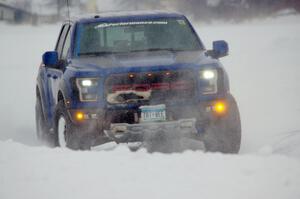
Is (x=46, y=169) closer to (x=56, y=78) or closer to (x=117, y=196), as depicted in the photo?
(x=117, y=196)

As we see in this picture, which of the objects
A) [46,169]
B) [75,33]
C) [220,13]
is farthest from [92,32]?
[220,13]

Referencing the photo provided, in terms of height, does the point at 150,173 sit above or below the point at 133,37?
below

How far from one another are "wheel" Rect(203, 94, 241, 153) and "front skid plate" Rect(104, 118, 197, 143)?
0.24m

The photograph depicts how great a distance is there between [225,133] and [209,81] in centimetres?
55

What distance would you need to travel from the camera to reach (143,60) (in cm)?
799

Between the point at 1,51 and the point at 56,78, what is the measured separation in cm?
2954

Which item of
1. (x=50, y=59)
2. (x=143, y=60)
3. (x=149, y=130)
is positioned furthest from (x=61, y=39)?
(x=149, y=130)

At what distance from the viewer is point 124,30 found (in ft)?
29.0

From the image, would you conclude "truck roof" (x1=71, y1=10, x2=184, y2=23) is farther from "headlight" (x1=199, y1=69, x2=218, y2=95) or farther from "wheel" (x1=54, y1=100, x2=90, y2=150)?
"headlight" (x1=199, y1=69, x2=218, y2=95)

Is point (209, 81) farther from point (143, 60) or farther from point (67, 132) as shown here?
point (67, 132)

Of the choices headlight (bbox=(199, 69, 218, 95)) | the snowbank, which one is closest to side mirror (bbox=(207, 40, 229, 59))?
headlight (bbox=(199, 69, 218, 95))

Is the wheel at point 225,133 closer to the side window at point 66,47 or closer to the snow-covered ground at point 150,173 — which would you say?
the snow-covered ground at point 150,173

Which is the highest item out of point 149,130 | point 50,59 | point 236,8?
point 50,59

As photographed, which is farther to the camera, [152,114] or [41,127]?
[41,127]
